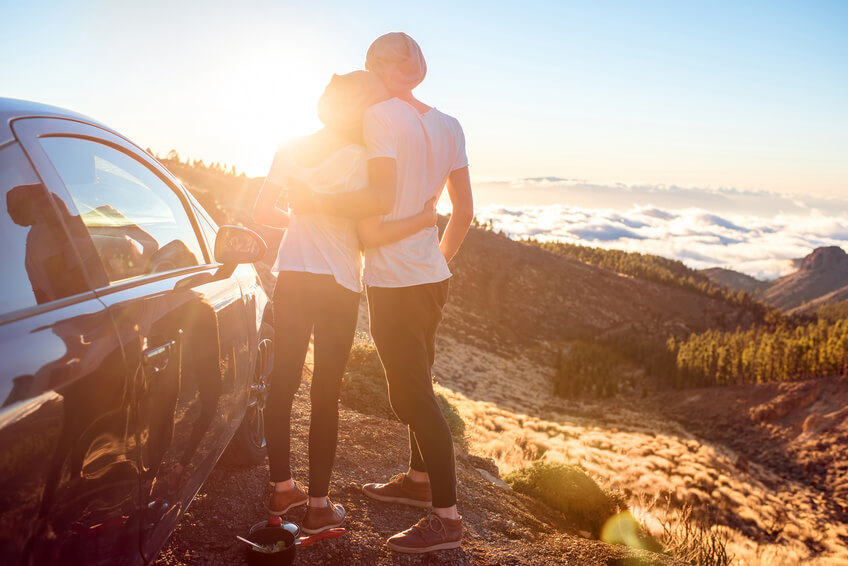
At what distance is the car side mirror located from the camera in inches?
103

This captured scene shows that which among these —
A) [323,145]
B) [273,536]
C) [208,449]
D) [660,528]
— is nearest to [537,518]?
[660,528]

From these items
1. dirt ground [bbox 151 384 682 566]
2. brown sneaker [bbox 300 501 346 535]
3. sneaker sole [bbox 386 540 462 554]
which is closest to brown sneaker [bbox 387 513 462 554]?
sneaker sole [bbox 386 540 462 554]

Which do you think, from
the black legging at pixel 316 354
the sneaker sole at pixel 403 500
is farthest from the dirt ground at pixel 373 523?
the black legging at pixel 316 354

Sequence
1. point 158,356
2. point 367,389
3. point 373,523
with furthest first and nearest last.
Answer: point 367,389 → point 373,523 → point 158,356

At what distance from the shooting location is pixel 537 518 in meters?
4.70

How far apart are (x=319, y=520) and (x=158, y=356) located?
136 centimetres

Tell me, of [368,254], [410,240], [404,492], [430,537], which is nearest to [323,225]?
[368,254]

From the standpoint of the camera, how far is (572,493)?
17.5 feet

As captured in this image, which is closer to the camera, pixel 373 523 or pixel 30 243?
pixel 30 243

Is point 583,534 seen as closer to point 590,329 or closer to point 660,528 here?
point 660,528

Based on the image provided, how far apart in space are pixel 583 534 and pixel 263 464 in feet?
8.77

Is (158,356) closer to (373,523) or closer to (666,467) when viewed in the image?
(373,523)

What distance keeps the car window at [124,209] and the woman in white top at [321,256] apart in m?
0.39

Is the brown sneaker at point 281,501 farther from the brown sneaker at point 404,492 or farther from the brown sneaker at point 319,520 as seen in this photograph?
the brown sneaker at point 404,492
